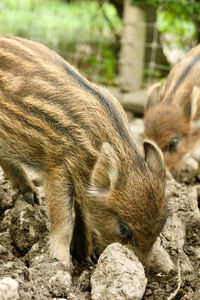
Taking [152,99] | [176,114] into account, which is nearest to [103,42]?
[152,99]

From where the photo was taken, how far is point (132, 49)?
8.22 meters

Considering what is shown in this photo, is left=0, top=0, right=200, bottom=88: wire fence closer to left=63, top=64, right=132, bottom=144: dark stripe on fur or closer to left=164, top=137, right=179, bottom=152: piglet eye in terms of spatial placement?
left=164, top=137, right=179, bottom=152: piglet eye

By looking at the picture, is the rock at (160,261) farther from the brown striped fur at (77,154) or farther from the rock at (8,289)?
the rock at (8,289)

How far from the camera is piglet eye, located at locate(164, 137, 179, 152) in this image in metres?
5.84

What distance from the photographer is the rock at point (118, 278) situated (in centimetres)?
294

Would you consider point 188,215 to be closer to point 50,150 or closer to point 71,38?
point 50,150

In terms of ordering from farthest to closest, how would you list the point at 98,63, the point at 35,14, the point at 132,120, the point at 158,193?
the point at 35,14
the point at 98,63
the point at 132,120
the point at 158,193

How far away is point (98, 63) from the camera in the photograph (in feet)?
29.0

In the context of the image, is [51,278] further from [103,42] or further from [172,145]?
[103,42]

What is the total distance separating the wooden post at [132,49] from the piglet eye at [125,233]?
16.4 ft

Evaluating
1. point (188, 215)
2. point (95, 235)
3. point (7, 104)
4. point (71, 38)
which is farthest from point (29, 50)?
point (71, 38)

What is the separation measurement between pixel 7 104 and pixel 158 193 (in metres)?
1.36

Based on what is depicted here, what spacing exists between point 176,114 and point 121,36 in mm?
3182

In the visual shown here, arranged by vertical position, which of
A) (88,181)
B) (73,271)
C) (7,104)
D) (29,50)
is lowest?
(73,271)
